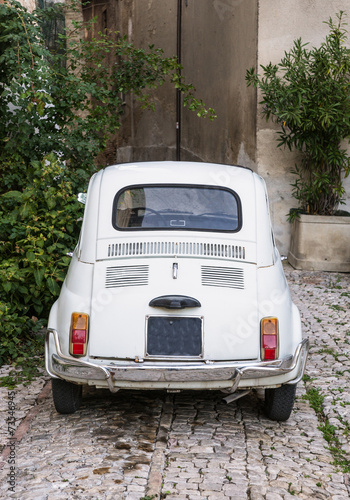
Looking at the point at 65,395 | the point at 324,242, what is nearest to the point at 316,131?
the point at 324,242

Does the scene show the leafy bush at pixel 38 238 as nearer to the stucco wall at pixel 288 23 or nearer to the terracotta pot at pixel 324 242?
the terracotta pot at pixel 324 242

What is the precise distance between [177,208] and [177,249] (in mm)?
529

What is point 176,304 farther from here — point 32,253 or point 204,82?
point 204,82

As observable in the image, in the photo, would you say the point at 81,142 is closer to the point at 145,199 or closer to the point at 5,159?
the point at 5,159

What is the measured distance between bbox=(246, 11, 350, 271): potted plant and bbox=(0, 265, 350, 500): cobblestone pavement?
467 centimetres

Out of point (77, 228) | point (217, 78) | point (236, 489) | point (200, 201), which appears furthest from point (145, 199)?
point (217, 78)

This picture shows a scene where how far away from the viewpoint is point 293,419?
5.14 metres

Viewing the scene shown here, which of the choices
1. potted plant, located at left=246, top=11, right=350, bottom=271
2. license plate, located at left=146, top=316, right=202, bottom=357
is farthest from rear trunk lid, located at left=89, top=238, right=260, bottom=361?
potted plant, located at left=246, top=11, right=350, bottom=271

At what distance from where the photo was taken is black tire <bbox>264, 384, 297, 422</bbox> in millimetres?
4875

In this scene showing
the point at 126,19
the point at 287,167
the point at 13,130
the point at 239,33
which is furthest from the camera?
the point at 126,19

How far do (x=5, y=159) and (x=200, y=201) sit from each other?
332 centimetres

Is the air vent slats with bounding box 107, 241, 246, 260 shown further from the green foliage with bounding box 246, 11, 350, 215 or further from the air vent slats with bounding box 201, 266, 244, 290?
the green foliage with bounding box 246, 11, 350, 215

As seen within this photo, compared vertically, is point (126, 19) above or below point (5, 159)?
above

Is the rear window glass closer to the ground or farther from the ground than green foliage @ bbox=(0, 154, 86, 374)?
farther from the ground
